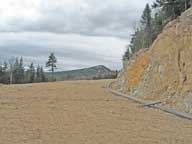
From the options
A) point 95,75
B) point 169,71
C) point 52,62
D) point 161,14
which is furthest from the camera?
point 52,62

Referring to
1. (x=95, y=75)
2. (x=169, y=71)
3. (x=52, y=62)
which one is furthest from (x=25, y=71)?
(x=169, y=71)

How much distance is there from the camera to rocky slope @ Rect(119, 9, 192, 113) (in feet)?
52.3

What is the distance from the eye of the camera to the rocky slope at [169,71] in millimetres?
15945

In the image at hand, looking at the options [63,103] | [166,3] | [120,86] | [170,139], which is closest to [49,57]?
[166,3]

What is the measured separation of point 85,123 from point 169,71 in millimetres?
6948

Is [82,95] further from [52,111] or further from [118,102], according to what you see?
[52,111]

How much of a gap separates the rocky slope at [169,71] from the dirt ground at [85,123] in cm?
116

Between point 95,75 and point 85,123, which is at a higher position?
point 95,75

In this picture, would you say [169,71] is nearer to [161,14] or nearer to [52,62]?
[161,14]

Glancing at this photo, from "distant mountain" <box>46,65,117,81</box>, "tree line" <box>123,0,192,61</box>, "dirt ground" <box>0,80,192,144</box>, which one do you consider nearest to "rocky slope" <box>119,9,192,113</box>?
"dirt ground" <box>0,80,192,144</box>

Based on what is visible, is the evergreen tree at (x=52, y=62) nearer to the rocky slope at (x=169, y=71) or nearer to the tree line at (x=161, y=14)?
the tree line at (x=161, y=14)

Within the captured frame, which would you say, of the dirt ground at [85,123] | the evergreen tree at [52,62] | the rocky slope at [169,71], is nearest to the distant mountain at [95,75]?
the evergreen tree at [52,62]

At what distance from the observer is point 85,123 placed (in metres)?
11.7

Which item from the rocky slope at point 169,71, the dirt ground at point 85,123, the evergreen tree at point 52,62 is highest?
the evergreen tree at point 52,62
